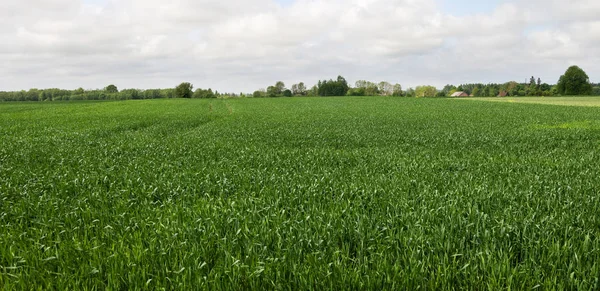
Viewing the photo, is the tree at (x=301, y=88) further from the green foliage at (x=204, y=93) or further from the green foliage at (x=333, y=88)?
the green foliage at (x=204, y=93)

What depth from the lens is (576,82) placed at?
412 feet

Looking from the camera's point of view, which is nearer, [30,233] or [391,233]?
[391,233]

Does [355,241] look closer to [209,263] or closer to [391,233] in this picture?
[391,233]

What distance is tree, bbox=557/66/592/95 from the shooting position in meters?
126

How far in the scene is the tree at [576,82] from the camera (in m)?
126

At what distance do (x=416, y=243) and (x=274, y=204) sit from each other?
3052 mm

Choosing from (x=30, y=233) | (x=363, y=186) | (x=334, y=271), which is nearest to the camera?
(x=334, y=271)

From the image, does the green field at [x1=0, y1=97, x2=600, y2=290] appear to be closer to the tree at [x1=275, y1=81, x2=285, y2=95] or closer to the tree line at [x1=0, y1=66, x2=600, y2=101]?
the tree line at [x1=0, y1=66, x2=600, y2=101]

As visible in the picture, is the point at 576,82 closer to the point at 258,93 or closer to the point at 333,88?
the point at 333,88

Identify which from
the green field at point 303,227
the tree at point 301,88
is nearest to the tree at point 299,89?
the tree at point 301,88

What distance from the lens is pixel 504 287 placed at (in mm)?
4172

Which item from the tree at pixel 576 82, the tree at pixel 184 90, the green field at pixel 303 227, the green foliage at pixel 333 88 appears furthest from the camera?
the green foliage at pixel 333 88

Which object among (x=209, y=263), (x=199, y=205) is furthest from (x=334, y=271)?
(x=199, y=205)

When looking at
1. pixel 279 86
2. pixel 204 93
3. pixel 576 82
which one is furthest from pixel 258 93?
pixel 576 82
